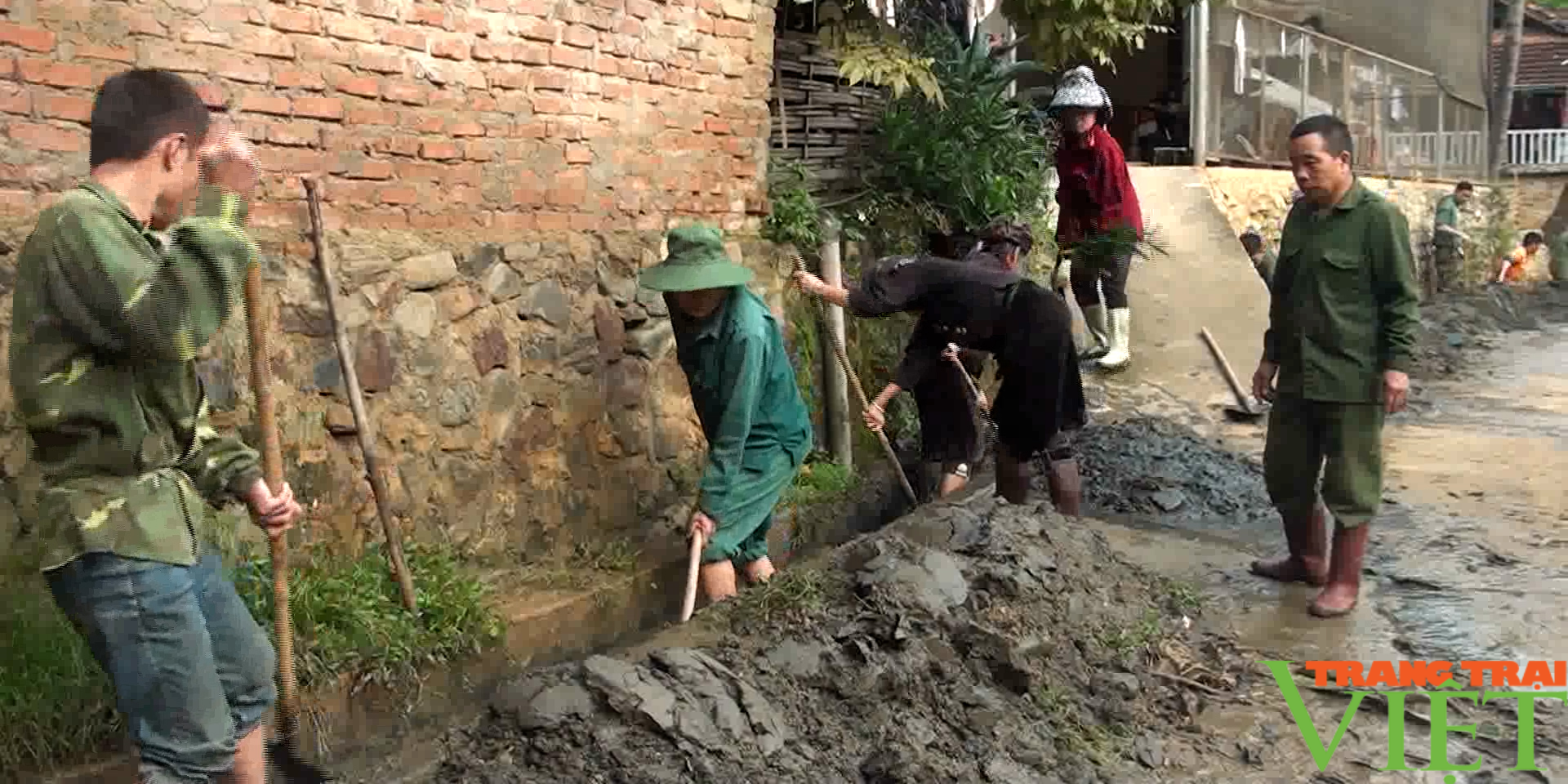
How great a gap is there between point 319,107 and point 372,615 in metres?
1.65

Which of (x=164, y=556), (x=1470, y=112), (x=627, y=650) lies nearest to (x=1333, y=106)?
(x=1470, y=112)

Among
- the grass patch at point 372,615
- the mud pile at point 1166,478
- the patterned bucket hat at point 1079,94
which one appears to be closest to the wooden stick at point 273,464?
the grass patch at point 372,615

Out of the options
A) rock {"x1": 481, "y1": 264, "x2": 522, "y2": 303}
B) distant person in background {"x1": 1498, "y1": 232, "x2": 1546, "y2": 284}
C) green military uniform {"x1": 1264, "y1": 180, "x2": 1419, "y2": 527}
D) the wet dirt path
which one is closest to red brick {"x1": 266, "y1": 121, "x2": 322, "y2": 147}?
rock {"x1": 481, "y1": 264, "x2": 522, "y2": 303}

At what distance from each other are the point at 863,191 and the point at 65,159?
4485mm

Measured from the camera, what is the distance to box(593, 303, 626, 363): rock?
5398 millimetres

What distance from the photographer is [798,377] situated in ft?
21.7

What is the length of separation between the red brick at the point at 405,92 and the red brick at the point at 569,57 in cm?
64

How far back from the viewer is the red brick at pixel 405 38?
4.50 m

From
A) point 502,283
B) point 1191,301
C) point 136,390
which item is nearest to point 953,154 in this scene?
point 1191,301

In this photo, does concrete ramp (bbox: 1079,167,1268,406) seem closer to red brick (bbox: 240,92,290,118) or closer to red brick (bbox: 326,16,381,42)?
red brick (bbox: 326,16,381,42)

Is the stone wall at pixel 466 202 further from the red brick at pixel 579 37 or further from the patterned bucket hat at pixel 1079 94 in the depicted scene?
the patterned bucket hat at pixel 1079 94

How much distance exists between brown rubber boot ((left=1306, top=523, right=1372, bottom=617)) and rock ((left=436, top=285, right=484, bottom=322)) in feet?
10.6

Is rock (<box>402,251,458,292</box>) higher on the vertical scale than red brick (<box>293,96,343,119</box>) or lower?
lower

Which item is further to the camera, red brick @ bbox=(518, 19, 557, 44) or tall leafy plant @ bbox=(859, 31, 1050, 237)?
tall leafy plant @ bbox=(859, 31, 1050, 237)
